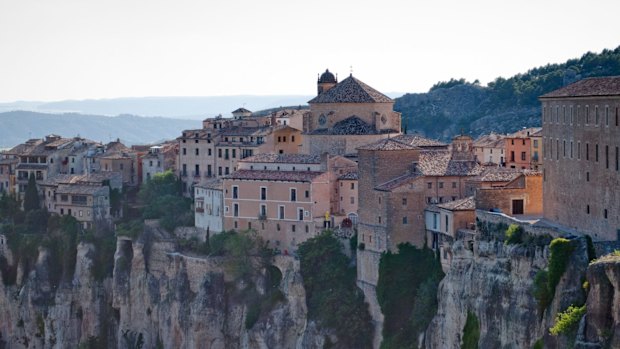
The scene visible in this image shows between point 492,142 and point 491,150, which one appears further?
point 492,142

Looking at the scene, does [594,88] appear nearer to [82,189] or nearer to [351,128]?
[351,128]

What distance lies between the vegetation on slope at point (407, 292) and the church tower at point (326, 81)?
23.9 m

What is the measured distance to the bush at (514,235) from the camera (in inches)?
2167

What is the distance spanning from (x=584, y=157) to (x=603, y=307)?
9325mm

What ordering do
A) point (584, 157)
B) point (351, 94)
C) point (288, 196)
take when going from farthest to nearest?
point (351, 94) → point (288, 196) → point (584, 157)

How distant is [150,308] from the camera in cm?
8094

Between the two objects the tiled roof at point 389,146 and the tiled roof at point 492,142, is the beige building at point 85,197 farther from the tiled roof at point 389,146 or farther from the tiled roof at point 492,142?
the tiled roof at point 389,146

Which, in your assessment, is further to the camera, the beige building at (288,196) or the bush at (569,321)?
the beige building at (288,196)

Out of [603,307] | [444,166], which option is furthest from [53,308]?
[603,307]

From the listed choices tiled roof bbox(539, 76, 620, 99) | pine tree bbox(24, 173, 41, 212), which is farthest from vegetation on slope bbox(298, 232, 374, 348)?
pine tree bbox(24, 173, 41, 212)

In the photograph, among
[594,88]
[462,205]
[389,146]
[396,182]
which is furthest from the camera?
[389,146]

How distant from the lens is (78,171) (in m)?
96.1

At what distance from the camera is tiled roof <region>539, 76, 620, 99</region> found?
173 ft

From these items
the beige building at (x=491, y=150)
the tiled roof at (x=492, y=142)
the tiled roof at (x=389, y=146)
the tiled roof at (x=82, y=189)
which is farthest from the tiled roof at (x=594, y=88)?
the tiled roof at (x=82, y=189)
